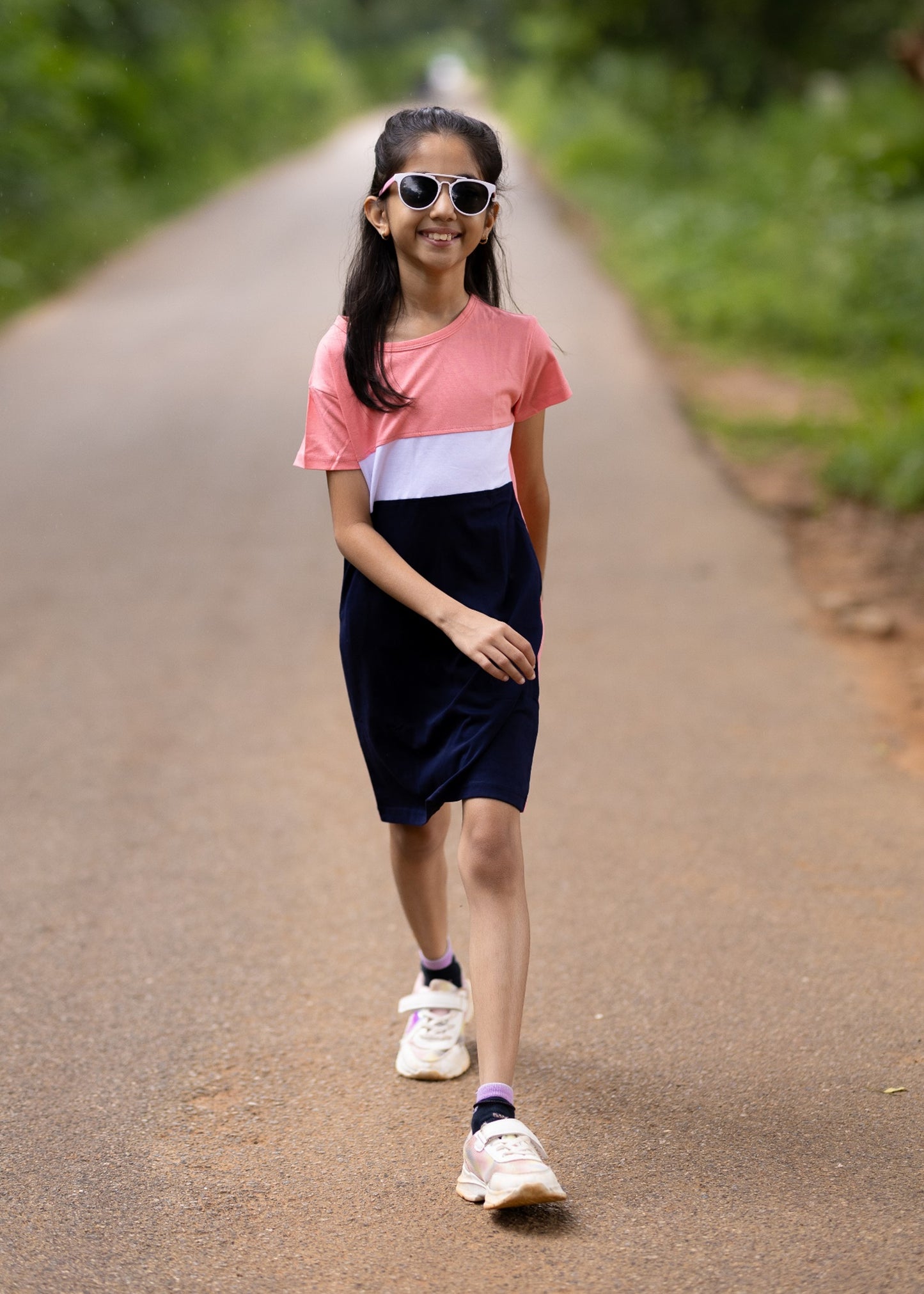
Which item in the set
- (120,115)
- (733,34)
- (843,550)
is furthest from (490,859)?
(733,34)

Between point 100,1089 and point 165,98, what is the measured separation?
85.5 feet

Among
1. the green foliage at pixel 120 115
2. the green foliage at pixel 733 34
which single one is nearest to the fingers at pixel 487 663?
the green foliage at pixel 120 115

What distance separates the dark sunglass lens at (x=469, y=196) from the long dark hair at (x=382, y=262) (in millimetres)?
90

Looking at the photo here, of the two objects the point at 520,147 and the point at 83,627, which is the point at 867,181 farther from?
the point at 520,147

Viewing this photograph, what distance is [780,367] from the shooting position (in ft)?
39.7

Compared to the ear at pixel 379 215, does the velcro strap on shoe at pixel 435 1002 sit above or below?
below

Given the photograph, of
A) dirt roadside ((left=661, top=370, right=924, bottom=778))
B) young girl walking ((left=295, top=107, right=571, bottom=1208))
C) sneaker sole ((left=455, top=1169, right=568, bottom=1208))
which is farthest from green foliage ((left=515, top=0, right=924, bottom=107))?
sneaker sole ((left=455, top=1169, right=568, bottom=1208))

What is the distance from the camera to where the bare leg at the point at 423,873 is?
3.10 m

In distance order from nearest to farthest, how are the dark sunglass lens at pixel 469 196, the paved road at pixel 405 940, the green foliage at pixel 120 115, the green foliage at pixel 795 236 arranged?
the paved road at pixel 405 940 < the dark sunglass lens at pixel 469 196 < the green foliage at pixel 795 236 < the green foliage at pixel 120 115

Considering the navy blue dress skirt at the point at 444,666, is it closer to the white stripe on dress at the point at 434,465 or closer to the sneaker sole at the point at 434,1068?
the white stripe on dress at the point at 434,465

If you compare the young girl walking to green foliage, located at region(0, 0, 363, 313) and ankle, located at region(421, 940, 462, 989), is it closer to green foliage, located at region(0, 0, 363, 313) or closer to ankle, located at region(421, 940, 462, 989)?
ankle, located at region(421, 940, 462, 989)

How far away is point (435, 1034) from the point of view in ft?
10.7

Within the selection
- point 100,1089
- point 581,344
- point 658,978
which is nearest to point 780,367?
point 581,344

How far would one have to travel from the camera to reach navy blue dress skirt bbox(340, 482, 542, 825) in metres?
2.81
